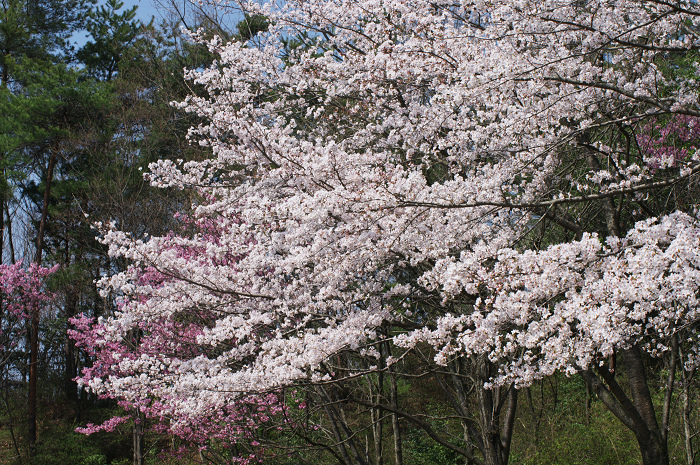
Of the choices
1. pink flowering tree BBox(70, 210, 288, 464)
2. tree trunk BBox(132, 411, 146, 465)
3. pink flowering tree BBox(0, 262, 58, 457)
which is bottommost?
tree trunk BBox(132, 411, 146, 465)

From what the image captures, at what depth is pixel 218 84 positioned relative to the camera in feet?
24.2

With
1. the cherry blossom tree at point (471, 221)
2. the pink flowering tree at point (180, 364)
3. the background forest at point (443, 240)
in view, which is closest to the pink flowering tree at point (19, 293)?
the pink flowering tree at point (180, 364)

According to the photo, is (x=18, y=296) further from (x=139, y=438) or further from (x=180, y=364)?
(x=180, y=364)

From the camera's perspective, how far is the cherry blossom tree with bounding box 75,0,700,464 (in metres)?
Result: 3.02

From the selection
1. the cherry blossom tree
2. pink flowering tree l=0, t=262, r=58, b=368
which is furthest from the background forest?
pink flowering tree l=0, t=262, r=58, b=368

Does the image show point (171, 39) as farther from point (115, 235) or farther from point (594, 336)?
point (594, 336)

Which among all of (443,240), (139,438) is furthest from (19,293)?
(443,240)

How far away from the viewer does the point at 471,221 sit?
3.88 m

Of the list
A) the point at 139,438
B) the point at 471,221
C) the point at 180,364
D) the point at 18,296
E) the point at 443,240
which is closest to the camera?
the point at 471,221

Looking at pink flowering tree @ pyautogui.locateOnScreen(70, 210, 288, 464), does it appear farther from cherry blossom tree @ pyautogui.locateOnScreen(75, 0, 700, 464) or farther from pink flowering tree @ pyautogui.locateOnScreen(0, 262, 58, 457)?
pink flowering tree @ pyautogui.locateOnScreen(0, 262, 58, 457)

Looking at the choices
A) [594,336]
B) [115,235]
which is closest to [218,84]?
[115,235]

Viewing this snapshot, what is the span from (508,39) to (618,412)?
11.0 feet

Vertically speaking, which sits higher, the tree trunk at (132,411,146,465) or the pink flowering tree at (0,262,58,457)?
the pink flowering tree at (0,262,58,457)

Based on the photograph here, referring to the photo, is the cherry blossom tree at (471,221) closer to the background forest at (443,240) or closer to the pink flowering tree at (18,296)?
the background forest at (443,240)
